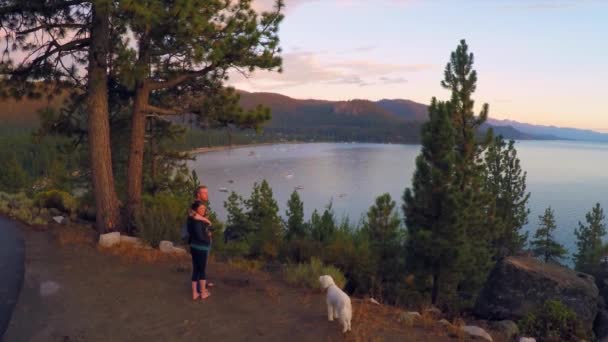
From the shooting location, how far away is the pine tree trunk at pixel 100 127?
427 inches

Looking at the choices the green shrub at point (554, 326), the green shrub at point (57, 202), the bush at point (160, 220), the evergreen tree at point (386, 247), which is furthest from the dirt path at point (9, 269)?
the evergreen tree at point (386, 247)

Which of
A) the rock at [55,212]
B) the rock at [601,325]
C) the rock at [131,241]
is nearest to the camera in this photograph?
the rock at [131,241]

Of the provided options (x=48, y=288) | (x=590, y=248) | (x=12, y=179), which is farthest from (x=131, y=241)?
(x=12, y=179)

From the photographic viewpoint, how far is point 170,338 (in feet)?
19.2

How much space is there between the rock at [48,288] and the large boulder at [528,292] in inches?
406

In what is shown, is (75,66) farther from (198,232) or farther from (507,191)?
(507,191)

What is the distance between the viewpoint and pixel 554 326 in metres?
7.72

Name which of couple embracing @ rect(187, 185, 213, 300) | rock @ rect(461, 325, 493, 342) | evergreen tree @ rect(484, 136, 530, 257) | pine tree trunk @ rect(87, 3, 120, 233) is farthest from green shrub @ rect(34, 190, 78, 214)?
evergreen tree @ rect(484, 136, 530, 257)

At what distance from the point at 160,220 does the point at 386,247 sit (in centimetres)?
1061

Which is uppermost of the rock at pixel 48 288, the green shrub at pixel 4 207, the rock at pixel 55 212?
the rock at pixel 48 288

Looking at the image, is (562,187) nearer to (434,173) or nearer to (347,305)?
(434,173)

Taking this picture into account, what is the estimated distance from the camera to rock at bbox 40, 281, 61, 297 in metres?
7.29

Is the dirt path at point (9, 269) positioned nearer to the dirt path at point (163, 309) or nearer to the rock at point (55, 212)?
the dirt path at point (163, 309)

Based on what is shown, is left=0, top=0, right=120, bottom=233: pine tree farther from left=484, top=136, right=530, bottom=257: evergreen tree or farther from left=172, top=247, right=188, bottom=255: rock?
left=484, top=136, right=530, bottom=257: evergreen tree
